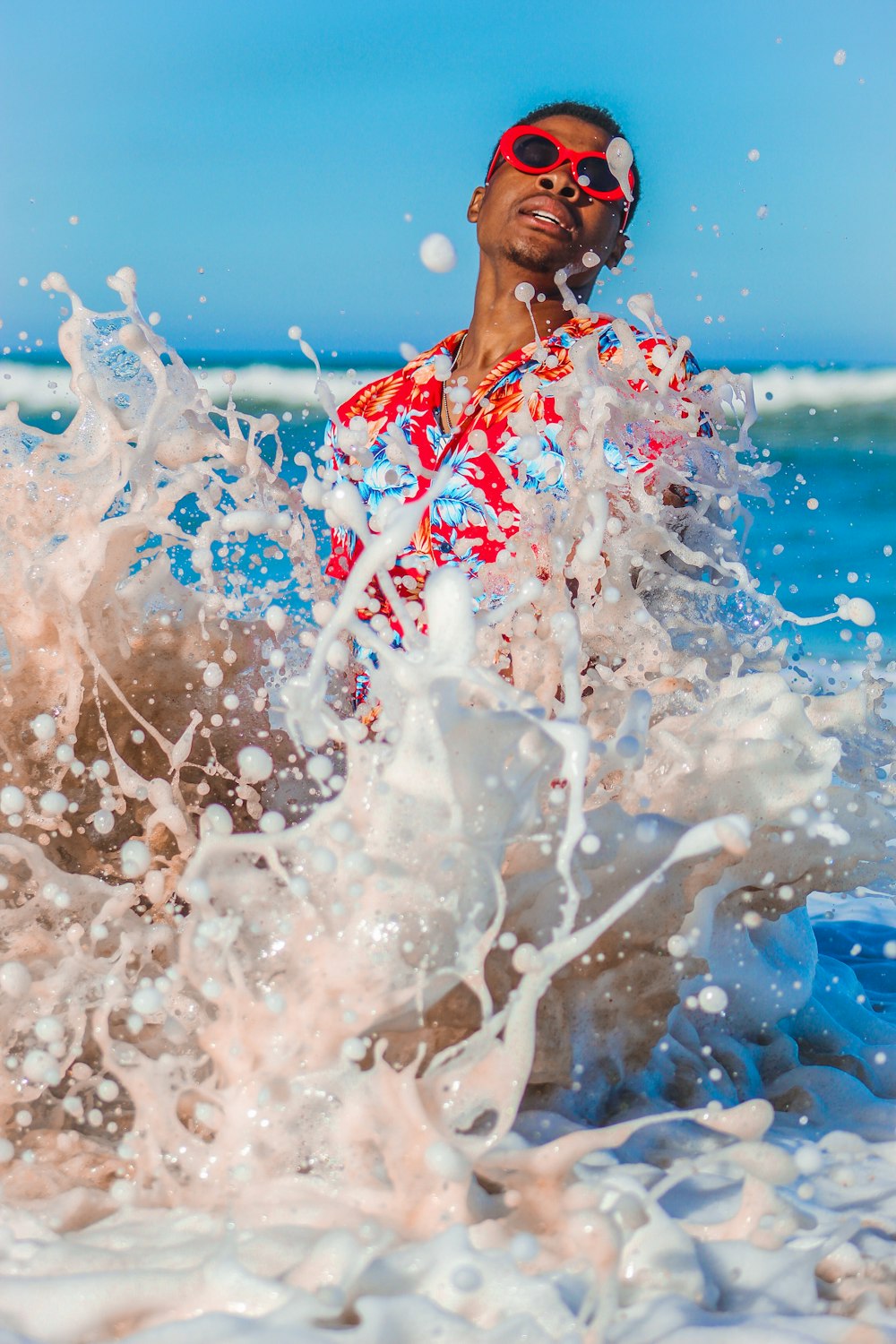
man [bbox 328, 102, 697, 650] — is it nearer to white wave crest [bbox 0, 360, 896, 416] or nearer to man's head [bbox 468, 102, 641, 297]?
man's head [bbox 468, 102, 641, 297]

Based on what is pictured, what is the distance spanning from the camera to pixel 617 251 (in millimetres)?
3088

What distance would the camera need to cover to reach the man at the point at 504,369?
104 inches

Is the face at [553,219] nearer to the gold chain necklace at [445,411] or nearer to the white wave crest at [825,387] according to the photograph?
the gold chain necklace at [445,411]

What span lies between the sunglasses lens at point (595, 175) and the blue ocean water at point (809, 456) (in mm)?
4908

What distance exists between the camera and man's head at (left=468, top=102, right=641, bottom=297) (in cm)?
289

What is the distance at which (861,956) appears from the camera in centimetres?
279

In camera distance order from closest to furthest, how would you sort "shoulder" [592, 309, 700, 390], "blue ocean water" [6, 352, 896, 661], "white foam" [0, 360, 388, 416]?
"shoulder" [592, 309, 700, 390]
"blue ocean water" [6, 352, 896, 661]
"white foam" [0, 360, 388, 416]

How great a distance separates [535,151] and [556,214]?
0.16 m

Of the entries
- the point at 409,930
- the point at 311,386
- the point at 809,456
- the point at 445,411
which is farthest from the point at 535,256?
the point at 311,386

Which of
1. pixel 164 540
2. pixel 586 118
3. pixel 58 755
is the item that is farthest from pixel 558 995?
pixel 586 118

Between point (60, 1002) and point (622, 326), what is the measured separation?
5.47ft

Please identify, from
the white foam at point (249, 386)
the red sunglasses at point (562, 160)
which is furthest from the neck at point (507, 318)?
the white foam at point (249, 386)

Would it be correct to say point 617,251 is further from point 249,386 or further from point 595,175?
point 249,386

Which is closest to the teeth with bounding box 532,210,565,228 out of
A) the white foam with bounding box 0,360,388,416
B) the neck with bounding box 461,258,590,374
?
the neck with bounding box 461,258,590,374
